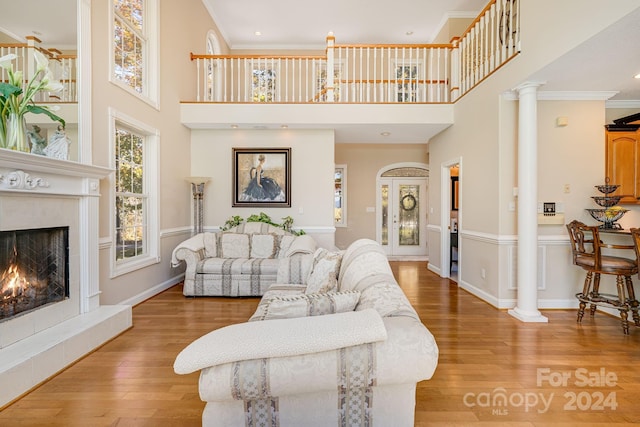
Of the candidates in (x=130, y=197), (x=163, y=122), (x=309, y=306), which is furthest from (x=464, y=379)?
(x=163, y=122)

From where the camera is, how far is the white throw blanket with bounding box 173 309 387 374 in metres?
1.15

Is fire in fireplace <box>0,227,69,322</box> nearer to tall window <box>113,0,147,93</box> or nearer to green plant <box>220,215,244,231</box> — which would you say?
tall window <box>113,0,147,93</box>

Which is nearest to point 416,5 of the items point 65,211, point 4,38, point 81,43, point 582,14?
point 582,14

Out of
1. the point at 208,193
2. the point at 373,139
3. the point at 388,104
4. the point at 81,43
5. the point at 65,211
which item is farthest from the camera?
the point at 373,139

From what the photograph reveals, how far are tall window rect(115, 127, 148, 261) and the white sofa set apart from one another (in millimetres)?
3151

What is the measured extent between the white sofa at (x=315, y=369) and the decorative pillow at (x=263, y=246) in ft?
11.0

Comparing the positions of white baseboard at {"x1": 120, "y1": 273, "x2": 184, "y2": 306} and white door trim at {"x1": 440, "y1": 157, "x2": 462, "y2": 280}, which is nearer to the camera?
white baseboard at {"x1": 120, "y1": 273, "x2": 184, "y2": 306}

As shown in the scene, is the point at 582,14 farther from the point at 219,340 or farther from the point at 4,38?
the point at 4,38

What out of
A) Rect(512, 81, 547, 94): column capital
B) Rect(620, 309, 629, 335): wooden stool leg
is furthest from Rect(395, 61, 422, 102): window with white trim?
Rect(620, 309, 629, 335): wooden stool leg

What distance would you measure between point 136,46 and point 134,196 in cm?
194

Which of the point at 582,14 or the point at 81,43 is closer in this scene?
the point at 582,14

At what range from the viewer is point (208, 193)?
5.60 metres

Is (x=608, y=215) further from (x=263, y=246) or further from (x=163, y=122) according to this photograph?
(x=163, y=122)

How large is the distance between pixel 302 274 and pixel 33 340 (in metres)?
2.28
